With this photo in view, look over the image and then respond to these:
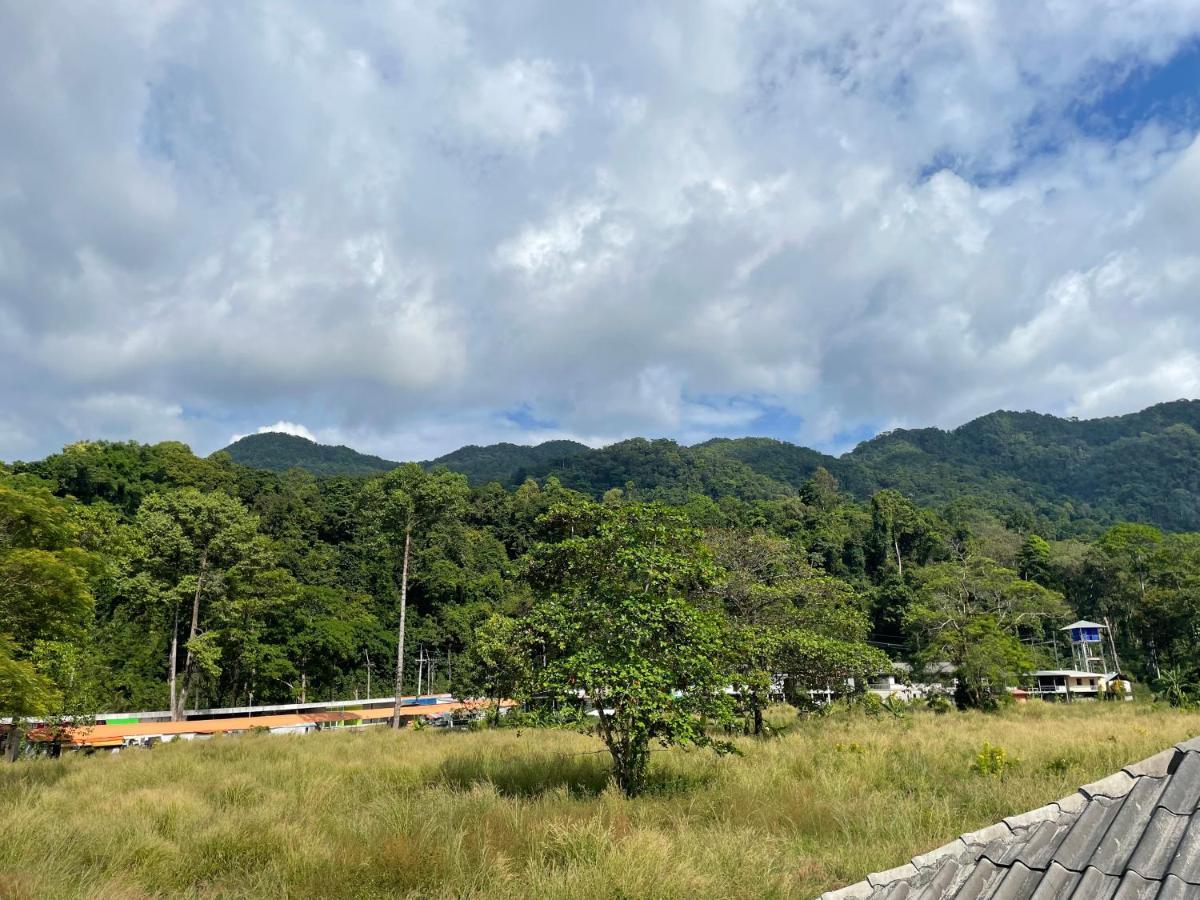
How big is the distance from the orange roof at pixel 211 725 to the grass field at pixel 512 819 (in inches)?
620

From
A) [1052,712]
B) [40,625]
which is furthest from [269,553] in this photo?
[1052,712]

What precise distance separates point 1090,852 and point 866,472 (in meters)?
181

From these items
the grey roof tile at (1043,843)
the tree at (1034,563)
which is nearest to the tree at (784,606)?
the grey roof tile at (1043,843)

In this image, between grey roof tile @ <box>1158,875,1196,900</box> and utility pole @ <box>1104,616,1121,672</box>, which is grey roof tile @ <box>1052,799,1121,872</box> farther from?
utility pole @ <box>1104,616,1121,672</box>

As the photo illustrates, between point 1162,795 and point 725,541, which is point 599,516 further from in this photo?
point 725,541

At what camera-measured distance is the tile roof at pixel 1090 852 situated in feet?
6.10

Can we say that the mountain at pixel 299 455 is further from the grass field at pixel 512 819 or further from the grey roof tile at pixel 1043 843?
the grey roof tile at pixel 1043 843

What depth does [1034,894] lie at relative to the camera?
196cm

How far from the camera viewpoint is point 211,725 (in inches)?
1334

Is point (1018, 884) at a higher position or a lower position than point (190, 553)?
lower

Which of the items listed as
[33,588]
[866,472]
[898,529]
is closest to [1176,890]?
[33,588]

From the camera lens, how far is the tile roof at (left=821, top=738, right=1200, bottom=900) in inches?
73.2

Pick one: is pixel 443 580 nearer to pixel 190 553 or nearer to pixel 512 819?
pixel 190 553

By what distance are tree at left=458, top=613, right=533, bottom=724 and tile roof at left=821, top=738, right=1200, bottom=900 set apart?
28.9 feet
